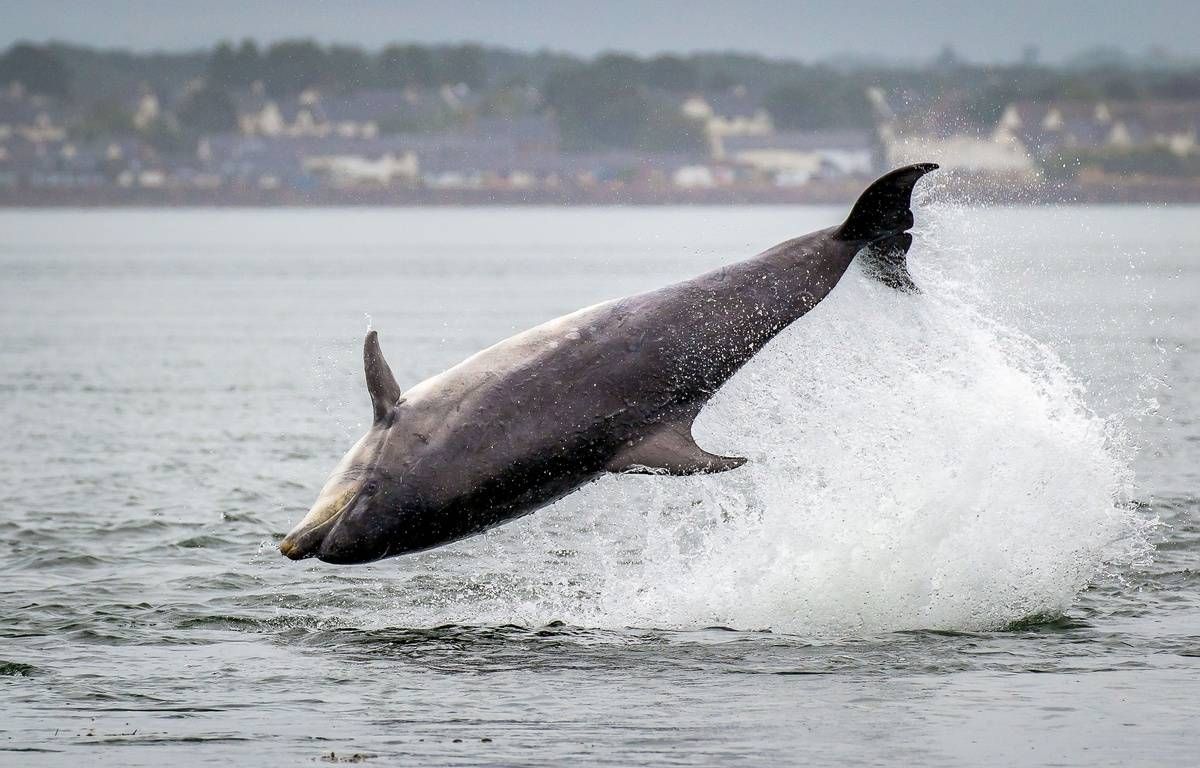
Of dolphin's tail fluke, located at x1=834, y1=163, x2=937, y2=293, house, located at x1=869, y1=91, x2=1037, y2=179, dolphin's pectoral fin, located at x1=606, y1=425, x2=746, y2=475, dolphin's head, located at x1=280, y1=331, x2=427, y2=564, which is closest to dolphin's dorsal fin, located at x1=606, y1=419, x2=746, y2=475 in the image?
dolphin's pectoral fin, located at x1=606, y1=425, x2=746, y2=475

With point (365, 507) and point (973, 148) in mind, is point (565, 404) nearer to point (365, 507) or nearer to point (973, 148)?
point (365, 507)

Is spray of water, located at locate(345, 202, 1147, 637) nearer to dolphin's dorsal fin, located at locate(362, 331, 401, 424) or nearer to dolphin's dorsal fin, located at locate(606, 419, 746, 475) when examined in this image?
dolphin's dorsal fin, located at locate(606, 419, 746, 475)

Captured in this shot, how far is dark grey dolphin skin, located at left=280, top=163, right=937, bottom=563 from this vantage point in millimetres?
13742

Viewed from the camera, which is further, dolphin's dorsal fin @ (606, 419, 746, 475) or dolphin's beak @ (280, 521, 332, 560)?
dolphin's dorsal fin @ (606, 419, 746, 475)

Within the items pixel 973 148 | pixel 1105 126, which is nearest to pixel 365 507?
pixel 973 148

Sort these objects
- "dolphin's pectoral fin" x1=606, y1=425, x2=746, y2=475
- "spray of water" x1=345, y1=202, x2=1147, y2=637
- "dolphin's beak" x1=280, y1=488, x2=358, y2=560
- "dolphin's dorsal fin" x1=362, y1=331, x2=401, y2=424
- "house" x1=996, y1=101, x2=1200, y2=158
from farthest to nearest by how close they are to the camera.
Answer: "house" x1=996, y1=101, x2=1200, y2=158 → "spray of water" x1=345, y1=202, x2=1147, y2=637 → "dolphin's pectoral fin" x1=606, y1=425, x2=746, y2=475 → "dolphin's dorsal fin" x1=362, y1=331, x2=401, y2=424 → "dolphin's beak" x1=280, y1=488, x2=358, y2=560

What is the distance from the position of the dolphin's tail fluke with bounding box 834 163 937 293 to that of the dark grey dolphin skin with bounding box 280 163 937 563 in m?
0.01

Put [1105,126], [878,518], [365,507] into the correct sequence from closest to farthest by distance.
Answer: [365,507], [878,518], [1105,126]

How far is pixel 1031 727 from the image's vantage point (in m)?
12.2

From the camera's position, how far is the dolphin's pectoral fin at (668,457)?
553 inches

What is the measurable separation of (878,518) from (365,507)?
4927 mm

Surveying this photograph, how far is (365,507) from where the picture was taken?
13.6 m

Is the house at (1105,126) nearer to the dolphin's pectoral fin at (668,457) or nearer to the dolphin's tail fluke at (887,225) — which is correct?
the dolphin's tail fluke at (887,225)

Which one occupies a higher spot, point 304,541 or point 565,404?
point 565,404
